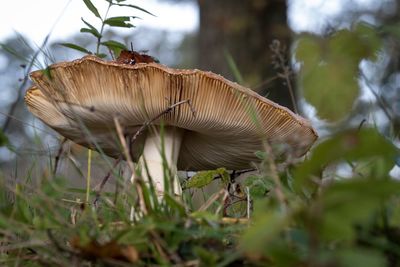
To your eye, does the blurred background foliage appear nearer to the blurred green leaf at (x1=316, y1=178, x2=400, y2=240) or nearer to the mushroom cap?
the blurred green leaf at (x1=316, y1=178, x2=400, y2=240)

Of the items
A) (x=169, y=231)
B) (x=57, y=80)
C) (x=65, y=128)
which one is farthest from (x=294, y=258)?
(x=65, y=128)

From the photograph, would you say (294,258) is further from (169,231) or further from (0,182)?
(0,182)

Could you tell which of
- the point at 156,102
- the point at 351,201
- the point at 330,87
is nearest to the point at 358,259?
the point at 351,201

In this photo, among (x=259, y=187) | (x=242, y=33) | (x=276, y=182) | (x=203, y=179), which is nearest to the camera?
(x=276, y=182)

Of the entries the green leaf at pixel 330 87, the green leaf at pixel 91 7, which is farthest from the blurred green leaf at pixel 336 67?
the green leaf at pixel 91 7

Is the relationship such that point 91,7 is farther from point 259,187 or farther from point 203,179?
point 259,187

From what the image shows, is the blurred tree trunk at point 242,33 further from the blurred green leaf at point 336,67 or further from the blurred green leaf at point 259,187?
the blurred green leaf at point 336,67
